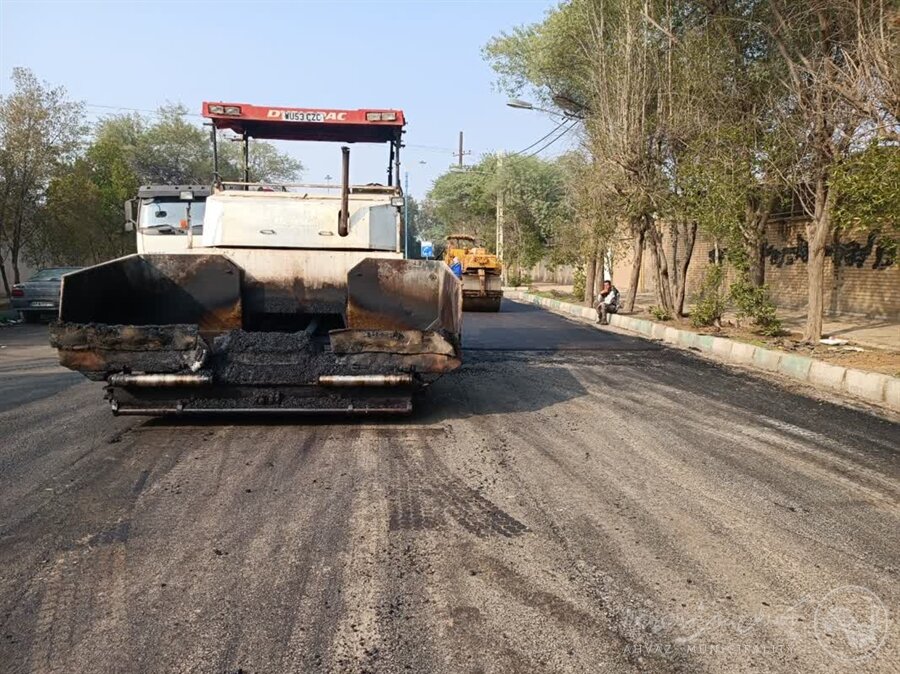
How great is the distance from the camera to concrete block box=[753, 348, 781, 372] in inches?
404

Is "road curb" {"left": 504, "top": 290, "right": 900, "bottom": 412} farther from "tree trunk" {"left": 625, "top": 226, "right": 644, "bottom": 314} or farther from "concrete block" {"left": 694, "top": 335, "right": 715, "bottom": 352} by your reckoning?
"tree trunk" {"left": 625, "top": 226, "right": 644, "bottom": 314}

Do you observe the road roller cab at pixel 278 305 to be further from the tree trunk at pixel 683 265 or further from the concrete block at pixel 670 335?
the tree trunk at pixel 683 265

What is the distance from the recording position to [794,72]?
413 inches

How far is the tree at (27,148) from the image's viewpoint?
1875 cm

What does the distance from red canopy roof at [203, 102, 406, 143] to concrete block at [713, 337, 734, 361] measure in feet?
23.2

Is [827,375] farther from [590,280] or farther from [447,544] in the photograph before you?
[590,280]

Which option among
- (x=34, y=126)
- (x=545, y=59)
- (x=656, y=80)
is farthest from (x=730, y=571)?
(x=545, y=59)

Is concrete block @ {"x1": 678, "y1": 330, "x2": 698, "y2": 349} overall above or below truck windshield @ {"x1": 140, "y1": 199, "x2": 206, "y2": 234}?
below

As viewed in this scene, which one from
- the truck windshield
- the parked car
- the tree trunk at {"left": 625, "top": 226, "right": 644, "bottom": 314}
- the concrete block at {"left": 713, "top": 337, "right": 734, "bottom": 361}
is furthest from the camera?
the tree trunk at {"left": 625, "top": 226, "right": 644, "bottom": 314}

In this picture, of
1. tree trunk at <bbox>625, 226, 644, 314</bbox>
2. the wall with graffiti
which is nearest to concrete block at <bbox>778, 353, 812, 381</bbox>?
the wall with graffiti

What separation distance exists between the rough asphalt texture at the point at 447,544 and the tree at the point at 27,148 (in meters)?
15.9

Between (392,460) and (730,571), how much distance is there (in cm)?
241

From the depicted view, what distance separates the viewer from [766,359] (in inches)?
414

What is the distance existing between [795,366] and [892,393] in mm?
1976
